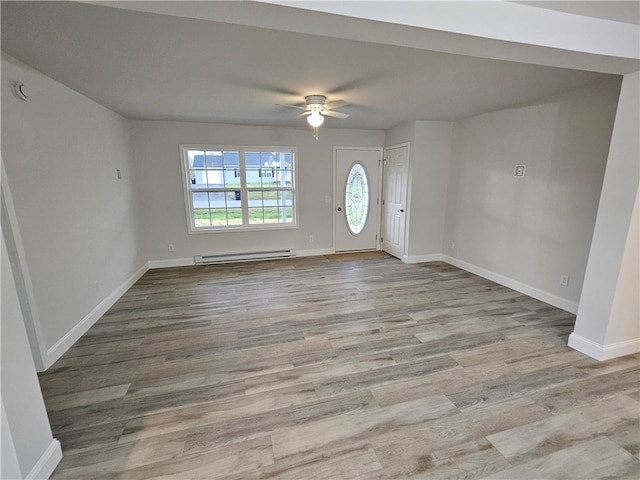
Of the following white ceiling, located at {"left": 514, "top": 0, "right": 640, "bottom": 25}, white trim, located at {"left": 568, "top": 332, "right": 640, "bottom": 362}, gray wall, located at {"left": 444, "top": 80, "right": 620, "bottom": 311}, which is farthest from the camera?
gray wall, located at {"left": 444, "top": 80, "right": 620, "bottom": 311}

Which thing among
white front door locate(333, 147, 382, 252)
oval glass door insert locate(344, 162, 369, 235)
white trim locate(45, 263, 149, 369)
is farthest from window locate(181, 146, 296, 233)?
white trim locate(45, 263, 149, 369)

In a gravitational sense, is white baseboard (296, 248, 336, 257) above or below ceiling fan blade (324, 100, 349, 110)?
below

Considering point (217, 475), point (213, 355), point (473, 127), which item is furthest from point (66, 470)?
point (473, 127)

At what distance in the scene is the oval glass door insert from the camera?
18.1 ft

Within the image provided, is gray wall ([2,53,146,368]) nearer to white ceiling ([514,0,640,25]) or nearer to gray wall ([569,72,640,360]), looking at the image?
white ceiling ([514,0,640,25])

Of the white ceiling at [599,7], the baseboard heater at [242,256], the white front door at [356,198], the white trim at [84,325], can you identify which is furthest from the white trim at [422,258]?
the white trim at [84,325]

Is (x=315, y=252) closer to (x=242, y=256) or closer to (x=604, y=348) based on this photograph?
(x=242, y=256)

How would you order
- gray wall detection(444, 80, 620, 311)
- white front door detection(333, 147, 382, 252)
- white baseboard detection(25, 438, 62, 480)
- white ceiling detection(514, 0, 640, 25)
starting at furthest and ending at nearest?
white front door detection(333, 147, 382, 252)
gray wall detection(444, 80, 620, 311)
white ceiling detection(514, 0, 640, 25)
white baseboard detection(25, 438, 62, 480)

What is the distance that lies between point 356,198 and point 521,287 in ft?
10.1

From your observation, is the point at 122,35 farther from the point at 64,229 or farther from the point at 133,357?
the point at 133,357

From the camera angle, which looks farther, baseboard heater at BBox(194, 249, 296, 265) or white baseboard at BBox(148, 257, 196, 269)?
baseboard heater at BBox(194, 249, 296, 265)

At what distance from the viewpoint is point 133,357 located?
7.90 ft

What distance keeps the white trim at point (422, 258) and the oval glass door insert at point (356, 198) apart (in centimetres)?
116

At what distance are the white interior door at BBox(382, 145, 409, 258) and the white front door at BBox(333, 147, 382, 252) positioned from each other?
181 millimetres
